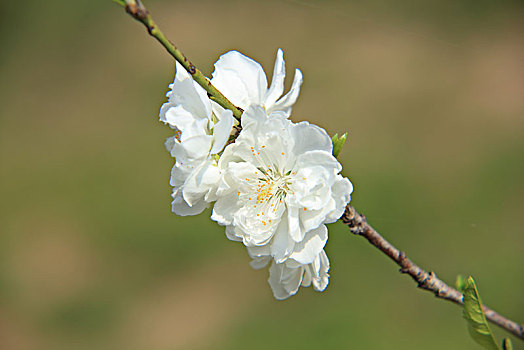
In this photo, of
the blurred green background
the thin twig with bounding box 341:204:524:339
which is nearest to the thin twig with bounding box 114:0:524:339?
the thin twig with bounding box 341:204:524:339

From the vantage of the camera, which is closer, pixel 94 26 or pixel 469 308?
pixel 469 308

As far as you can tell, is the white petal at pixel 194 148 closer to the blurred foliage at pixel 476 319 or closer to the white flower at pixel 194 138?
the white flower at pixel 194 138

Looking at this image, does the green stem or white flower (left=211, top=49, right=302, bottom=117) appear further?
white flower (left=211, top=49, right=302, bottom=117)

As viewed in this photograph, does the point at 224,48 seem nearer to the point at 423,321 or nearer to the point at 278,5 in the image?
the point at 278,5

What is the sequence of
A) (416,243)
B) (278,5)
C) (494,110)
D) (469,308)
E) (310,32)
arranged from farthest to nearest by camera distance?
(278,5) → (310,32) → (494,110) → (416,243) → (469,308)

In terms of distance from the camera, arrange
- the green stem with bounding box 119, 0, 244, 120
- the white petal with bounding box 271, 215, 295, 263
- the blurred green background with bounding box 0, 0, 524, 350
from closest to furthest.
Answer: the green stem with bounding box 119, 0, 244, 120 < the white petal with bounding box 271, 215, 295, 263 < the blurred green background with bounding box 0, 0, 524, 350

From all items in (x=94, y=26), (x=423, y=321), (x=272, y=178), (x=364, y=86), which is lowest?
(x=423, y=321)

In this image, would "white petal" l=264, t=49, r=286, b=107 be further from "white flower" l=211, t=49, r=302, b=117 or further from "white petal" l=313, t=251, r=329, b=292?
"white petal" l=313, t=251, r=329, b=292

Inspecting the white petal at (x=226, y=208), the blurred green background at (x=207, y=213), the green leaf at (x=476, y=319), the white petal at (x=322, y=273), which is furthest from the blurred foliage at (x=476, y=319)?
the blurred green background at (x=207, y=213)

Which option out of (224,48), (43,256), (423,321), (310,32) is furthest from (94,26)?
(423,321)
